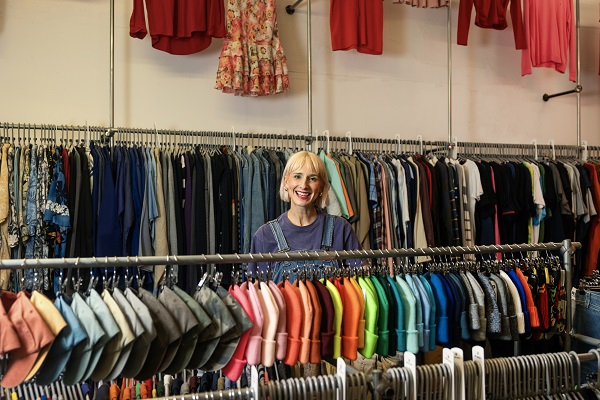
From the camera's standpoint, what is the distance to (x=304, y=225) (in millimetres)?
2924

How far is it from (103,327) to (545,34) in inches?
196

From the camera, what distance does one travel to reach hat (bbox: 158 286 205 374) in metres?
1.76

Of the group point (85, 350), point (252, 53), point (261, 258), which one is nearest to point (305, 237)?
point (261, 258)

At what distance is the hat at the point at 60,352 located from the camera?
5.35 ft

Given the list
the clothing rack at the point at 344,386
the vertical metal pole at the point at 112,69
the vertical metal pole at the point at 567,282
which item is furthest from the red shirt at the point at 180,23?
the clothing rack at the point at 344,386

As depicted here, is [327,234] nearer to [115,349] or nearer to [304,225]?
[304,225]

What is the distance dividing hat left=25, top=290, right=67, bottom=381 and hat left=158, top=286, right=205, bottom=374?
310mm

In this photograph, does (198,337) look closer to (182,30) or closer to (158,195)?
(158,195)

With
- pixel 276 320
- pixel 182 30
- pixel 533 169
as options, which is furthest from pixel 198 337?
pixel 533 169

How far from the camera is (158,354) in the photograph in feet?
5.74

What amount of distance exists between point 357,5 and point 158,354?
3875 mm

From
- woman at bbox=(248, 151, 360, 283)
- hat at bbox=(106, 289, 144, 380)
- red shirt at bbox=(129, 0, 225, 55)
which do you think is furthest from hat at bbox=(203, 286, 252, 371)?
red shirt at bbox=(129, 0, 225, 55)

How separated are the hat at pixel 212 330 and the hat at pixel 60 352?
34 centimetres

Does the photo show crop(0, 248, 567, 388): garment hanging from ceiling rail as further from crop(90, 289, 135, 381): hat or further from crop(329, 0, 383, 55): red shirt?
crop(329, 0, 383, 55): red shirt
